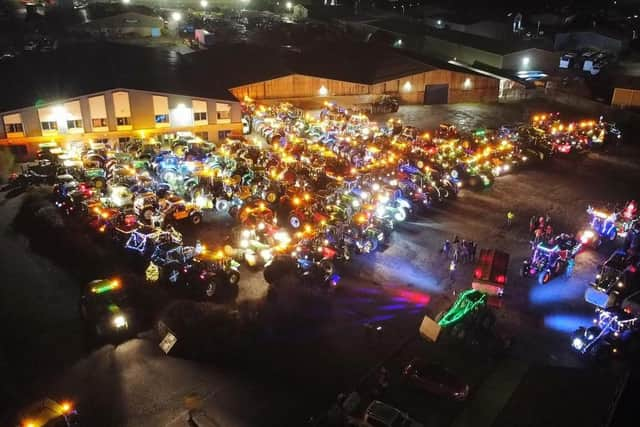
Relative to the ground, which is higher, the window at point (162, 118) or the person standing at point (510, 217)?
the window at point (162, 118)

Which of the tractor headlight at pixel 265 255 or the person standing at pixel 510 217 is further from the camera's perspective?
the person standing at pixel 510 217

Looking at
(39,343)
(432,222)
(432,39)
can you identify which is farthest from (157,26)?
(39,343)

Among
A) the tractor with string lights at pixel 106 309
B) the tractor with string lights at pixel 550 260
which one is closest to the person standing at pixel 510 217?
the tractor with string lights at pixel 550 260

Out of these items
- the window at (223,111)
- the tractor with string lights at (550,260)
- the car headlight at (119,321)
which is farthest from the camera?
the window at (223,111)

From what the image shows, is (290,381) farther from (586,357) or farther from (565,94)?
(565,94)

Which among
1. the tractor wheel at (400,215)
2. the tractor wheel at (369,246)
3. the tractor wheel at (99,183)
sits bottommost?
the tractor wheel at (369,246)

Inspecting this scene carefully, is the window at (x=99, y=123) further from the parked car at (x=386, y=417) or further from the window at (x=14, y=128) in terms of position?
the parked car at (x=386, y=417)

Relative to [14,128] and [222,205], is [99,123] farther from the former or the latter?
[222,205]
